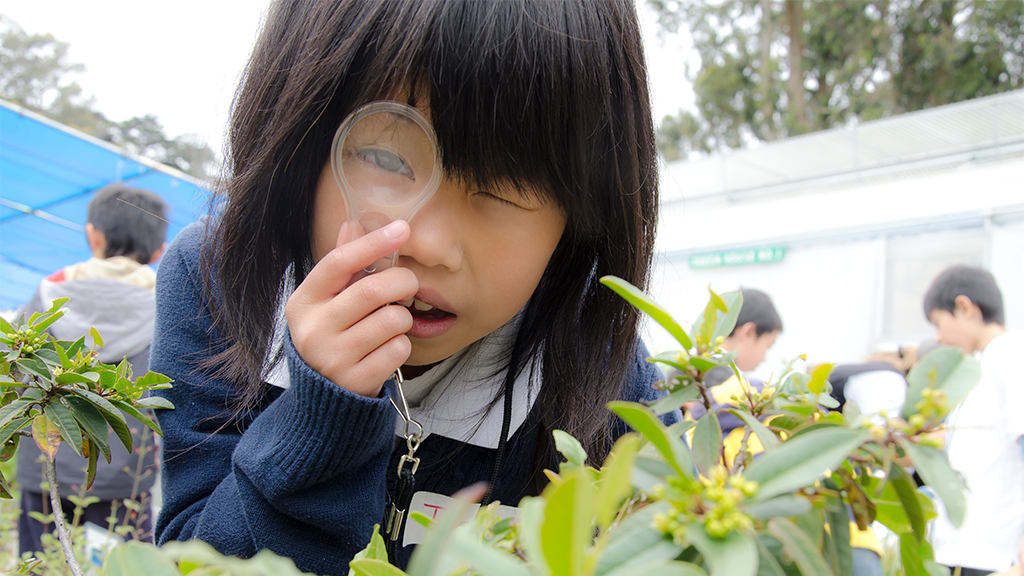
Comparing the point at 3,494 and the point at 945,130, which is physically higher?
the point at 945,130

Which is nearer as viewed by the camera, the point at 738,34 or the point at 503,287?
the point at 503,287

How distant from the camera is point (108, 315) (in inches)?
102

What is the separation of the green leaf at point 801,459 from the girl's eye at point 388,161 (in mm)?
569

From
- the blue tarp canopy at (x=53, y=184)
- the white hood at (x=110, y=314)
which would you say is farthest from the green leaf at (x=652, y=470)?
the blue tarp canopy at (x=53, y=184)

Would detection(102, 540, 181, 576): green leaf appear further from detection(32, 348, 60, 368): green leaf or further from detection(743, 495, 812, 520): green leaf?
detection(32, 348, 60, 368): green leaf

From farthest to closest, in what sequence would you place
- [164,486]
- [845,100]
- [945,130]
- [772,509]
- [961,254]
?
1. [845,100]
2. [945,130]
3. [961,254]
4. [164,486]
5. [772,509]

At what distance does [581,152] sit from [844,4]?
42.1ft

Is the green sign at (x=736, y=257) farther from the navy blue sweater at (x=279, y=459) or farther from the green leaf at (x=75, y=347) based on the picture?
the green leaf at (x=75, y=347)

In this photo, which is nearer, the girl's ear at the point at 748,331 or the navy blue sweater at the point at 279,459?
the navy blue sweater at the point at 279,459

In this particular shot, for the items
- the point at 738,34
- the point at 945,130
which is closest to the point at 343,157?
the point at 945,130

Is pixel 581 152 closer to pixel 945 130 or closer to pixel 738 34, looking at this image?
pixel 945 130

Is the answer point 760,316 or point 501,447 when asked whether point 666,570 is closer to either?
point 501,447

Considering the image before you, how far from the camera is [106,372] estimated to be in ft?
2.22

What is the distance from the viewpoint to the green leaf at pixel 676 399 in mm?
419
